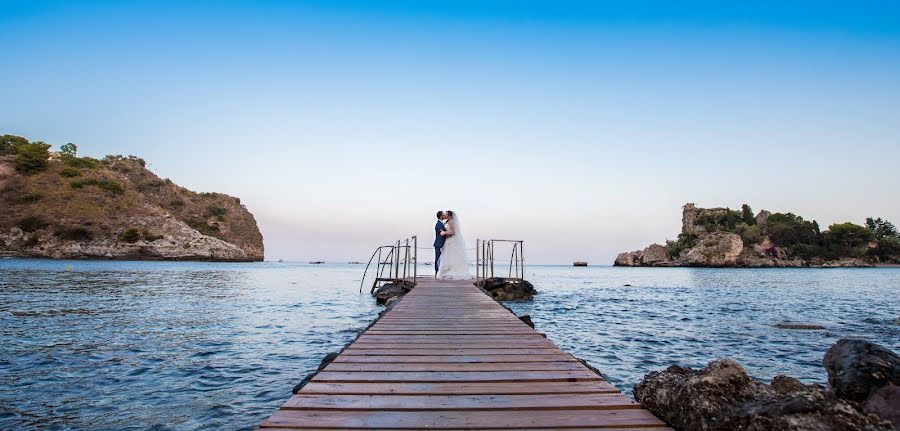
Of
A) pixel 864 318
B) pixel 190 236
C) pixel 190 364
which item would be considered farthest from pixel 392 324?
pixel 190 236

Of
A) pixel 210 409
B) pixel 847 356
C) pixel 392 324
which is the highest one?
pixel 847 356

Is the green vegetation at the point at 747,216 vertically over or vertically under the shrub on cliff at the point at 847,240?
over

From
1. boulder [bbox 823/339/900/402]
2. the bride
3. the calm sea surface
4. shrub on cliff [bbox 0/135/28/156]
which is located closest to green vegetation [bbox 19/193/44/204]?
shrub on cliff [bbox 0/135/28/156]

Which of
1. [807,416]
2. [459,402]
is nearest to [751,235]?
[807,416]

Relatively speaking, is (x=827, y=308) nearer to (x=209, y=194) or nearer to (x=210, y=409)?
(x=210, y=409)

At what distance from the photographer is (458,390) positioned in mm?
4348

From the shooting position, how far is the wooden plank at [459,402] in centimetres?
382

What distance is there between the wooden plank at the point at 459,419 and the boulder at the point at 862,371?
4.23 feet

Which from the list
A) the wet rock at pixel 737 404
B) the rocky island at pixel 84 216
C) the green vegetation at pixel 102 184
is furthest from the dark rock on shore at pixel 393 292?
the green vegetation at pixel 102 184

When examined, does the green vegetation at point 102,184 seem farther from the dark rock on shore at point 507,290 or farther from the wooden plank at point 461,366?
the wooden plank at point 461,366

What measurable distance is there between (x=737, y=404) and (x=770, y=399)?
467mm

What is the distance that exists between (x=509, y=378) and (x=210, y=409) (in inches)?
187

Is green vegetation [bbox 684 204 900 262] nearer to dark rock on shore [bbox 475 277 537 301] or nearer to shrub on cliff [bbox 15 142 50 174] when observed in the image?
dark rock on shore [bbox 475 277 537 301]

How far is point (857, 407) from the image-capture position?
2984 millimetres
